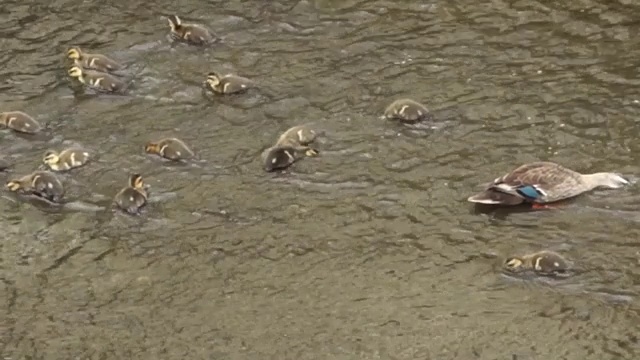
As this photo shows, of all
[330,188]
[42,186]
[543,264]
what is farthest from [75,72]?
Result: [543,264]

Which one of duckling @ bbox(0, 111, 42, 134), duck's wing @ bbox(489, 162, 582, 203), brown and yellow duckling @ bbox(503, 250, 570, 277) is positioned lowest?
duckling @ bbox(0, 111, 42, 134)

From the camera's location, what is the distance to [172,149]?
7883 mm

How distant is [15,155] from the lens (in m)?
8.20

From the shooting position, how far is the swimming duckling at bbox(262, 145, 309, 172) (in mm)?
7648

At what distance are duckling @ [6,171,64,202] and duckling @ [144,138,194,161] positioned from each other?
0.73m

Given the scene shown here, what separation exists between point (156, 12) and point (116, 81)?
150 cm

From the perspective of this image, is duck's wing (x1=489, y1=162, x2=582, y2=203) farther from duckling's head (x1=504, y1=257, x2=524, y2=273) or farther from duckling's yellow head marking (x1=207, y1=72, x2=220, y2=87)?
duckling's yellow head marking (x1=207, y1=72, x2=220, y2=87)

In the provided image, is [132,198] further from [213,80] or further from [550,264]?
[550,264]

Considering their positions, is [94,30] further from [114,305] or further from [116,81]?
[114,305]

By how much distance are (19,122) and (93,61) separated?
0.97 metres

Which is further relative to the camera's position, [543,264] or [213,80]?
[213,80]

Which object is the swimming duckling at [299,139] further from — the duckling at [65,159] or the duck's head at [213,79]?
the duckling at [65,159]

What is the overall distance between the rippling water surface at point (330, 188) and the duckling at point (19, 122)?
116 mm

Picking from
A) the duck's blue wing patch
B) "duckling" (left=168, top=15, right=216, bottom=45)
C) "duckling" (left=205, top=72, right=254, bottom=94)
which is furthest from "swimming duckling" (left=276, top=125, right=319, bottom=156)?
"duckling" (left=168, top=15, right=216, bottom=45)
